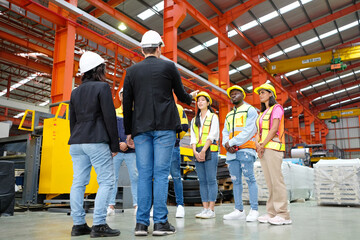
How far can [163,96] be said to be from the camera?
2688mm

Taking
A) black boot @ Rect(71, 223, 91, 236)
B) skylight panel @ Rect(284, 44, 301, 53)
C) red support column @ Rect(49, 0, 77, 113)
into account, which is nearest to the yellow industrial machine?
black boot @ Rect(71, 223, 91, 236)

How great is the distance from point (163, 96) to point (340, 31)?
19.9 metres

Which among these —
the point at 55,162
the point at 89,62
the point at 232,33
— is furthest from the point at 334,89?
the point at 89,62

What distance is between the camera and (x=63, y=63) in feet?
27.6

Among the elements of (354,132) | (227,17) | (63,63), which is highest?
(227,17)

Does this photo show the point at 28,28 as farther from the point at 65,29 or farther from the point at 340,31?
the point at 340,31

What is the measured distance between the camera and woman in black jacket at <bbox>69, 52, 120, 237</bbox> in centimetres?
260

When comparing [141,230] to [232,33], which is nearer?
[141,230]

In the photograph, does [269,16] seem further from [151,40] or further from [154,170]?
[154,170]

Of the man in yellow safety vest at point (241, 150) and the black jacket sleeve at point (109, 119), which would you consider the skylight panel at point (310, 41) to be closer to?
the man in yellow safety vest at point (241, 150)

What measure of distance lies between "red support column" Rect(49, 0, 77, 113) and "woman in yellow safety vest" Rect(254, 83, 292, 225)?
20.3ft

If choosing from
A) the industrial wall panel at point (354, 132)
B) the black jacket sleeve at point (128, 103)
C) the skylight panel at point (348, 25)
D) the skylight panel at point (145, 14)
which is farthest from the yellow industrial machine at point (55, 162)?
the industrial wall panel at point (354, 132)

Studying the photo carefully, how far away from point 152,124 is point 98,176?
0.67 meters

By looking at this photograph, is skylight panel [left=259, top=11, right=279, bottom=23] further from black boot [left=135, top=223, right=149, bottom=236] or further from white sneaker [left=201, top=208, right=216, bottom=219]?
black boot [left=135, top=223, right=149, bottom=236]
